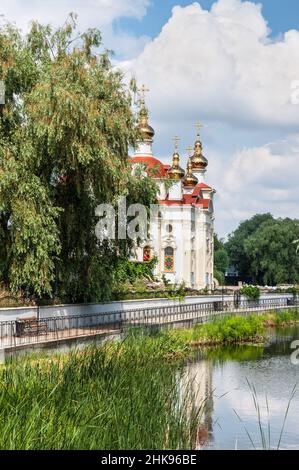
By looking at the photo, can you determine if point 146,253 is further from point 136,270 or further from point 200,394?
point 200,394

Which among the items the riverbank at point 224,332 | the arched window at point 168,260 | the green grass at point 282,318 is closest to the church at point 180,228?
the arched window at point 168,260

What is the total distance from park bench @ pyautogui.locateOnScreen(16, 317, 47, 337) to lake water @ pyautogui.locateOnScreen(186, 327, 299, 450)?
455cm

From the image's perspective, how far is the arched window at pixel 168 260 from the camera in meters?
61.6

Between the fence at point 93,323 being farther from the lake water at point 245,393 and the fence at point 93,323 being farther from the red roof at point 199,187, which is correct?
the red roof at point 199,187

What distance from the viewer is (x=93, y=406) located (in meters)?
11.9

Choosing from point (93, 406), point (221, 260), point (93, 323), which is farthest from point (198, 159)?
point (93, 406)

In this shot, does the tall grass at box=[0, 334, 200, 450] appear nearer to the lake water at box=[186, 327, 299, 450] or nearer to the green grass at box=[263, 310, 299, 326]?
the lake water at box=[186, 327, 299, 450]

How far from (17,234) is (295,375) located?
9.16 m

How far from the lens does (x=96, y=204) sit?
2600 centimetres

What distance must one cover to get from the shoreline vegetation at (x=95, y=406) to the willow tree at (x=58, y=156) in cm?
→ 785

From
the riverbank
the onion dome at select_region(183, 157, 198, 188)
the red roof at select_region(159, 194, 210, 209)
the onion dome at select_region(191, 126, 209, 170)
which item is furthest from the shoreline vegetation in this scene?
the onion dome at select_region(191, 126, 209, 170)

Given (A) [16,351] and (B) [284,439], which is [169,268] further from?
(B) [284,439]

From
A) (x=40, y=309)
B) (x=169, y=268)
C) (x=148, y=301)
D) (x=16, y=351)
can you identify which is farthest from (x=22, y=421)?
(x=169, y=268)

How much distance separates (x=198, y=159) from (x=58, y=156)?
46931 millimetres
